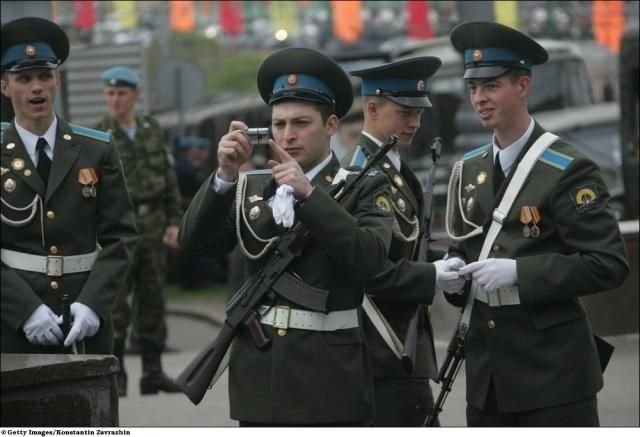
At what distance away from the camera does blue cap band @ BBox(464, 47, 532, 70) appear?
6551 millimetres

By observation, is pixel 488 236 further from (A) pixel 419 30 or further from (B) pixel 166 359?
(A) pixel 419 30

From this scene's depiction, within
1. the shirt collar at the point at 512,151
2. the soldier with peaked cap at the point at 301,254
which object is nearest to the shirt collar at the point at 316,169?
the soldier with peaked cap at the point at 301,254

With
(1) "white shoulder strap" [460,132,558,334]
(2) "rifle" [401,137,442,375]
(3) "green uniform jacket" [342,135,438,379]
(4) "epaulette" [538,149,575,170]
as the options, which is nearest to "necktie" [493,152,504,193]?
(1) "white shoulder strap" [460,132,558,334]

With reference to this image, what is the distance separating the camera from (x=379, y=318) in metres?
7.20

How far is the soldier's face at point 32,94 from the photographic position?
735 cm

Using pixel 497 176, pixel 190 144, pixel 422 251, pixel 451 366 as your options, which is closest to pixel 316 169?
pixel 497 176

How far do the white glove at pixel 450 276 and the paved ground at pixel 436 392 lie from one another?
3.02 metres

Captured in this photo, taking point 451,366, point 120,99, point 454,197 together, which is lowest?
point 451,366

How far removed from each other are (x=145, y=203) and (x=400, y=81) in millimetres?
4200

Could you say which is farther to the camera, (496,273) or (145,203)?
(145,203)

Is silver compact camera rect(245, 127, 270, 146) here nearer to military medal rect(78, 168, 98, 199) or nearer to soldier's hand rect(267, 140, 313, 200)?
soldier's hand rect(267, 140, 313, 200)

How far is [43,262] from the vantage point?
7324 millimetres

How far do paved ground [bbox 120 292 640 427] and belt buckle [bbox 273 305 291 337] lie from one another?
11.4 feet

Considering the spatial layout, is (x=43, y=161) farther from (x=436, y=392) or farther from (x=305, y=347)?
(x=436, y=392)
